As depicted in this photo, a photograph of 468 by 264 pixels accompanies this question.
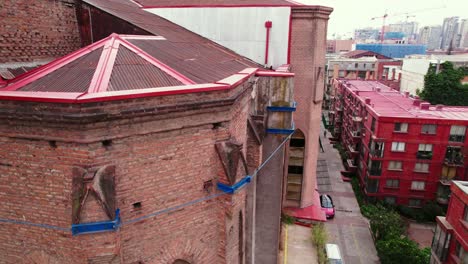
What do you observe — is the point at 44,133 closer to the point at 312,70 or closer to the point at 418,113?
the point at 312,70

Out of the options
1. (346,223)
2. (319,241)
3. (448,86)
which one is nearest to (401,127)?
(346,223)

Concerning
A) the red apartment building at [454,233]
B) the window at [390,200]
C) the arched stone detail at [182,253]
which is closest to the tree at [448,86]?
the window at [390,200]

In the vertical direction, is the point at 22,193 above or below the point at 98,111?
below

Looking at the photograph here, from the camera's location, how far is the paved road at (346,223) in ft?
86.1

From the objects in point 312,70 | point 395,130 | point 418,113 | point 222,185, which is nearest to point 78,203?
point 222,185

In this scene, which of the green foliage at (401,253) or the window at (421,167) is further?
the window at (421,167)

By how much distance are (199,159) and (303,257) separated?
38.7ft

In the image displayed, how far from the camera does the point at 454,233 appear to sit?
20203 mm

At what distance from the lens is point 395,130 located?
31203 millimetres

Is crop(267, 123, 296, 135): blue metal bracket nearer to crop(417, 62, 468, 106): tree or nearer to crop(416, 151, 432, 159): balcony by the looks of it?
crop(416, 151, 432, 159): balcony

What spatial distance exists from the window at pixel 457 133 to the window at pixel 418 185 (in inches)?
185

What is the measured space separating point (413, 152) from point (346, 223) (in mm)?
8793

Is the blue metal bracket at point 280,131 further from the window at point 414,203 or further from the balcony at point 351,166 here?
the balcony at point 351,166

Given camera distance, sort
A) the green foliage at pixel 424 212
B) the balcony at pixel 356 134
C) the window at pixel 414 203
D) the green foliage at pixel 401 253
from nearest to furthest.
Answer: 1. the green foliage at pixel 401 253
2. the green foliage at pixel 424 212
3. the window at pixel 414 203
4. the balcony at pixel 356 134
